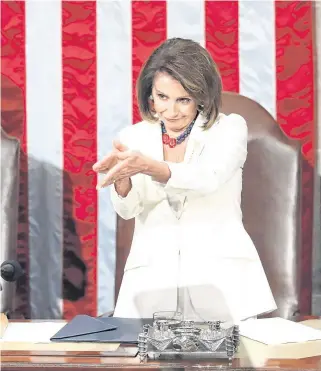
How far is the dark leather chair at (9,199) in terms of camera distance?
2.33 meters

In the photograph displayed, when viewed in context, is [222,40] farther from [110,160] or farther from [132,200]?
[110,160]

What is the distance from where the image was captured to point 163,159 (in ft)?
6.68

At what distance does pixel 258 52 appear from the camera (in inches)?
97.0

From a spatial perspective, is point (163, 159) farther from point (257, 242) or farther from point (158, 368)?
point (158, 368)

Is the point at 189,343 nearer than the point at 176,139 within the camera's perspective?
Yes

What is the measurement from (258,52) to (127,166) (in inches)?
34.0

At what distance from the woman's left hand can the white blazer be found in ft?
0.57

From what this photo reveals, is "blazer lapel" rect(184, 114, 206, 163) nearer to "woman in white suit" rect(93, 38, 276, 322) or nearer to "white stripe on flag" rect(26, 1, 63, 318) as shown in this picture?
"woman in white suit" rect(93, 38, 276, 322)

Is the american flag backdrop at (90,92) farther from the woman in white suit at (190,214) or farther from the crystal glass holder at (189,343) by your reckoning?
the crystal glass holder at (189,343)

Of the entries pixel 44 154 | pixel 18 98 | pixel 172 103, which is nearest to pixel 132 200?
pixel 172 103

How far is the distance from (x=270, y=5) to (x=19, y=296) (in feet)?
3.91

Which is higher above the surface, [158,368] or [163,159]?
[163,159]

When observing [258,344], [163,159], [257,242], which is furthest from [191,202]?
[258,344]

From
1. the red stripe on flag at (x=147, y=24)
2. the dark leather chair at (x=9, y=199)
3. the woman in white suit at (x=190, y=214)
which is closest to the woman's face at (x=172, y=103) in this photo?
the woman in white suit at (x=190, y=214)
